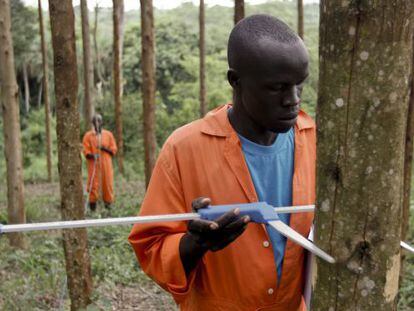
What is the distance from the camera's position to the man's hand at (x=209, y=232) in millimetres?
1271

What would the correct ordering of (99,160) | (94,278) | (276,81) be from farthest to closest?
(99,160) < (94,278) < (276,81)

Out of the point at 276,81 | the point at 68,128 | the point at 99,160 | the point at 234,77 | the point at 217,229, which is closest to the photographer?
the point at 217,229

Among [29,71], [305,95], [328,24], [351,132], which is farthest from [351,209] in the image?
[29,71]

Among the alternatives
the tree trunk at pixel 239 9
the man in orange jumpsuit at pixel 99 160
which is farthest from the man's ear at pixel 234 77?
the man in orange jumpsuit at pixel 99 160

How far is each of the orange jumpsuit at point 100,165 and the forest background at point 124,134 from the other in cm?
37

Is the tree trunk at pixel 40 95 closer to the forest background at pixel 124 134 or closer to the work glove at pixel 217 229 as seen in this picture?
the forest background at pixel 124 134

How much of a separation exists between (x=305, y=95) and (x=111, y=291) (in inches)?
518

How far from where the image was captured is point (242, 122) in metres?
1.69

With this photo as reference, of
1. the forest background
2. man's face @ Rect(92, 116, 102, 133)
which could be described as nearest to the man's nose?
the forest background

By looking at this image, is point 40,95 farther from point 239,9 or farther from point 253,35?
point 253,35

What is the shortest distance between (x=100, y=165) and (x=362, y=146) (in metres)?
8.62

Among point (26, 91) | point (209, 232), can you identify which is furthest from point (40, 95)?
point (209, 232)

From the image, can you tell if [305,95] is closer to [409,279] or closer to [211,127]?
[409,279]

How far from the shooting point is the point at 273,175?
1.66 metres
